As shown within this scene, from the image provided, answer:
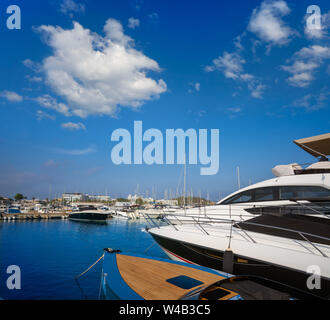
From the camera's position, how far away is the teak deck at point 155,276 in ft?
14.6

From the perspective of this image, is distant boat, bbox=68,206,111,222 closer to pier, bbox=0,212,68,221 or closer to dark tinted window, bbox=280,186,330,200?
pier, bbox=0,212,68,221

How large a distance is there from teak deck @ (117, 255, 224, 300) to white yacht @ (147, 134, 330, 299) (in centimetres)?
117

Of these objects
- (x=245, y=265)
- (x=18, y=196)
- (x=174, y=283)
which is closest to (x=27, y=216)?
(x=174, y=283)

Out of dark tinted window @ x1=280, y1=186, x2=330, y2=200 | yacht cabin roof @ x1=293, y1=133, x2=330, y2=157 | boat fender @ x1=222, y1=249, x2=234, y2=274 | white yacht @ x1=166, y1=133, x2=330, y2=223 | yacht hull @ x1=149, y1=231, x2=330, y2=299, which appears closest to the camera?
yacht hull @ x1=149, y1=231, x2=330, y2=299

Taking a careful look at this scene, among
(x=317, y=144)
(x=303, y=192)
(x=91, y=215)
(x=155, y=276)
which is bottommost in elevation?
(x=91, y=215)

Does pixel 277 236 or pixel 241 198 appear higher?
pixel 241 198

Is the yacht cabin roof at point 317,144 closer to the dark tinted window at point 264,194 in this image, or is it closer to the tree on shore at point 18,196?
the dark tinted window at point 264,194

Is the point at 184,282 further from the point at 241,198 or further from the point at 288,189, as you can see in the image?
the point at 241,198

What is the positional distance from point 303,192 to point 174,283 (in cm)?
680

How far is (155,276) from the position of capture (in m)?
5.38

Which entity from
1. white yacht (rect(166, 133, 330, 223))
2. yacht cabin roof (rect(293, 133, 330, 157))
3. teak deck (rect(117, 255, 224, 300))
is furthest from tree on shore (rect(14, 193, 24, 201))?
yacht cabin roof (rect(293, 133, 330, 157))

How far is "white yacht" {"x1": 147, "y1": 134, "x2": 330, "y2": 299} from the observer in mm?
5250

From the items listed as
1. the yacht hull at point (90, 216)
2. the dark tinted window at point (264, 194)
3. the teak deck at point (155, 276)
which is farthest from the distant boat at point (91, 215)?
the teak deck at point (155, 276)
